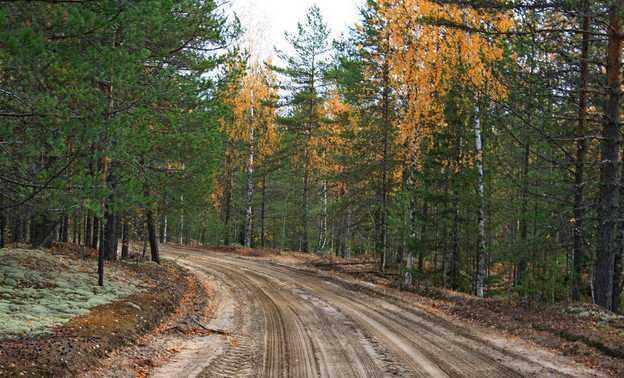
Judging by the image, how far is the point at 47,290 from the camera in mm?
7812

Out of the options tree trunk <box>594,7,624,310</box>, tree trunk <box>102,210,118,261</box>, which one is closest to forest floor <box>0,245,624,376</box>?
tree trunk <box>102,210,118,261</box>

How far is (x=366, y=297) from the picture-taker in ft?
41.5

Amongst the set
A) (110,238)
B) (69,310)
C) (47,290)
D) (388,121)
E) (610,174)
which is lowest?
(69,310)

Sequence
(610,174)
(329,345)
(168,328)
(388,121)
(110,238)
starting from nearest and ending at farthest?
(329,345) < (168,328) < (610,174) < (110,238) < (388,121)

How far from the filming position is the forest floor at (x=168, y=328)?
16.3 feet

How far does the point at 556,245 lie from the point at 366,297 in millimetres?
5871

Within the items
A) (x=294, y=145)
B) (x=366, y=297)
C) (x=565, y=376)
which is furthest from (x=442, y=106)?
(x=294, y=145)

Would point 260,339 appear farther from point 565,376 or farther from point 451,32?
point 451,32

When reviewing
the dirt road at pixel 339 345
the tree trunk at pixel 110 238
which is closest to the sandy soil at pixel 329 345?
the dirt road at pixel 339 345

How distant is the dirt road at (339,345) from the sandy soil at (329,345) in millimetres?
16

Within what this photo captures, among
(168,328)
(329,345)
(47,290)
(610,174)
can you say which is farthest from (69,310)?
(610,174)

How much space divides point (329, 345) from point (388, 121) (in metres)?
13.2

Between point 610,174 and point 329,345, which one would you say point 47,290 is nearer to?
point 329,345

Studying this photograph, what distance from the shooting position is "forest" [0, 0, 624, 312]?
5.79 m
